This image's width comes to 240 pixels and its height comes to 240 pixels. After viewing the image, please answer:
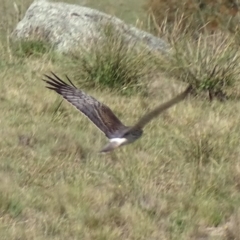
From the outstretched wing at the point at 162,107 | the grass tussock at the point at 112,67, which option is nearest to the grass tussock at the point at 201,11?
the grass tussock at the point at 112,67

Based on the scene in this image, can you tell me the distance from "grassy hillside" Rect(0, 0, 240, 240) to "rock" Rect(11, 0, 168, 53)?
6.40 feet

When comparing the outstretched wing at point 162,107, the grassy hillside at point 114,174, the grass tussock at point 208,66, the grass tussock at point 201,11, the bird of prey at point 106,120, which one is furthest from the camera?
the grass tussock at point 201,11

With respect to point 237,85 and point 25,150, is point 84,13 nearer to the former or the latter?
point 237,85

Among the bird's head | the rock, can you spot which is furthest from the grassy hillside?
the rock

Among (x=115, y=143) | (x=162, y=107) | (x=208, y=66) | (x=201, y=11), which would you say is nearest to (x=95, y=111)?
(x=115, y=143)

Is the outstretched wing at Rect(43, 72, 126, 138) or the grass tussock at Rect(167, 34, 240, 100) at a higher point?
the outstretched wing at Rect(43, 72, 126, 138)

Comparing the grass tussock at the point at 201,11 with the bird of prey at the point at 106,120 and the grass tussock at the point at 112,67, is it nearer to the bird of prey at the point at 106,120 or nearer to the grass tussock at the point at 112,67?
the grass tussock at the point at 112,67

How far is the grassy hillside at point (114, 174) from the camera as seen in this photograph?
4.99 metres

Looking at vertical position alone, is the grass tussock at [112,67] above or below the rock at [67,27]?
above

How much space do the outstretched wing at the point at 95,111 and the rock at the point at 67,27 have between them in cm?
347

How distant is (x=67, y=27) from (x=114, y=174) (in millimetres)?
4659

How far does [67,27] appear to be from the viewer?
395 inches

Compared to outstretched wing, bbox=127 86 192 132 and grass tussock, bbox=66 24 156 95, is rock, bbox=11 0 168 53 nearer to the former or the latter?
grass tussock, bbox=66 24 156 95

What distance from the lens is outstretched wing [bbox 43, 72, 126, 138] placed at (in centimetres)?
489
